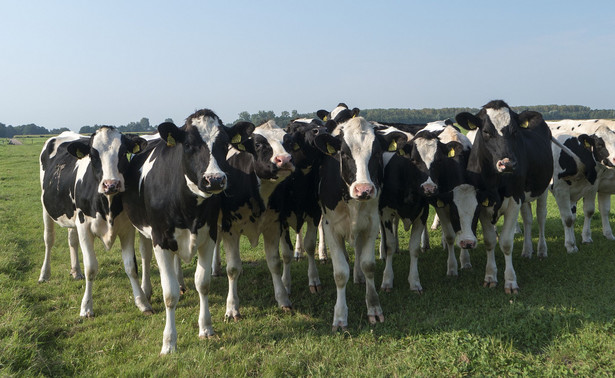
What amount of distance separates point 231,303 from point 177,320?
2.53 feet

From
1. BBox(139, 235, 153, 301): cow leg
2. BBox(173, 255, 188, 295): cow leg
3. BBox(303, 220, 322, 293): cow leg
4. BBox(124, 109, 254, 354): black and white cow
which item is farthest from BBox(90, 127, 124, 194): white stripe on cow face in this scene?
BBox(303, 220, 322, 293): cow leg

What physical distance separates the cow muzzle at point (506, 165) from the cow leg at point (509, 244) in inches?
41.6

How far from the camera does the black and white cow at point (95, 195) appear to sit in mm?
6383

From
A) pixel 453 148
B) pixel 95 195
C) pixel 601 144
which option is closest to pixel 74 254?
pixel 95 195

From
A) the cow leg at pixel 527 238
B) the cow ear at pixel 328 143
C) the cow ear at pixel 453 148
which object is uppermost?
the cow ear at pixel 328 143

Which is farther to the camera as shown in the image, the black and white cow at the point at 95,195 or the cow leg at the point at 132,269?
the cow leg at the point at 132,269

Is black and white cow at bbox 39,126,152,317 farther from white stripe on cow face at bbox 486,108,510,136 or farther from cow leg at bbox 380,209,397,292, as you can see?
white stripe on cow face at bbox 486,108,510,136

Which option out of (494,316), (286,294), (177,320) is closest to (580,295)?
(494,316)

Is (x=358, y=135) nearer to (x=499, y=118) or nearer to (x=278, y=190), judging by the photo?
(x=278, y=190)

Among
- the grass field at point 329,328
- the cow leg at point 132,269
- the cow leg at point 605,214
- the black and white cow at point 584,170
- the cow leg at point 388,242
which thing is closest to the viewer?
the grass field at point 329,328

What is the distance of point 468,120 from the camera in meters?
7.60

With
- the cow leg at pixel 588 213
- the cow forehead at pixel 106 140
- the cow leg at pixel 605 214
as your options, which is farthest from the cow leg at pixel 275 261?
the cow leg at pixel 605 214

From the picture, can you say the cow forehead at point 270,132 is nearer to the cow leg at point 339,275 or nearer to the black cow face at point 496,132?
the cow leg at point 339,275

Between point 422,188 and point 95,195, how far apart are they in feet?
14.9
